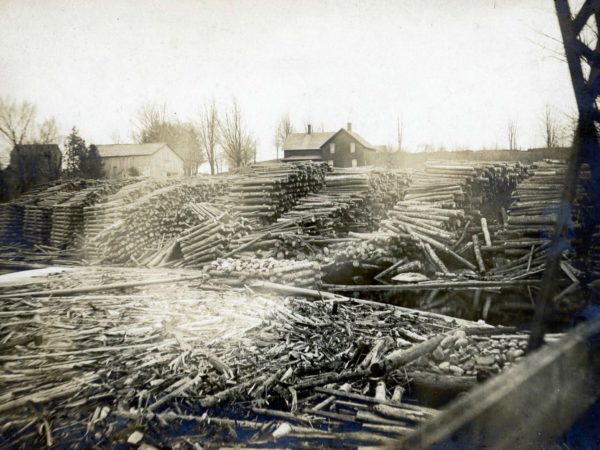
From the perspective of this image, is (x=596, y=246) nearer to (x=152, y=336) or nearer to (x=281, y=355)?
(x=281, y=355)

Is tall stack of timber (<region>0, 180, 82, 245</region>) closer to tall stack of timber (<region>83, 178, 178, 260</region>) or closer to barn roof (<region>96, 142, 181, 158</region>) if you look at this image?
tall stack of timber (<region>83, 178, 178, 260</region>)

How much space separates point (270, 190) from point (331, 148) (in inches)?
507

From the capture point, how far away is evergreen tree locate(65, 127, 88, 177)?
30.2 meters

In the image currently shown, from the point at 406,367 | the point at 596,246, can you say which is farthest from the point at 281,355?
the point at 596,246

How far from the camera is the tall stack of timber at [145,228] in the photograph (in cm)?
1234

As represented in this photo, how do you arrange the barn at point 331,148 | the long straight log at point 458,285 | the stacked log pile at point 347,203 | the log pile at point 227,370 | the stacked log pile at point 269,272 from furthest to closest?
the barn at point 331,148 → the stacked log pile at point 347,203 → the long straight log at point 458,285 → the stacked log pile at point 269,272 → the log pile at point 227,370


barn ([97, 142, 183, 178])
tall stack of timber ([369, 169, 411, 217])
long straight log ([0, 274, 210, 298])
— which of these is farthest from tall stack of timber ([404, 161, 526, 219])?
barn ([97, 142, 183, 178])

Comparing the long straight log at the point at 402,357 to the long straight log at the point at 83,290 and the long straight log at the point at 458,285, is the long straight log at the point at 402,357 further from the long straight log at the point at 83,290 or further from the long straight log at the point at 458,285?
the long straight log at the point at 83,290

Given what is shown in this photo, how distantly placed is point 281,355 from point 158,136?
50.9 m

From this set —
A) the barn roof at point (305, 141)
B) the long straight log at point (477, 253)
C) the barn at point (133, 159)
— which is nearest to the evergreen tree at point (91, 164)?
the barn at point (133, 159)

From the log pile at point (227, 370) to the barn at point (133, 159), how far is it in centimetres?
3455

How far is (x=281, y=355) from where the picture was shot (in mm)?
4812

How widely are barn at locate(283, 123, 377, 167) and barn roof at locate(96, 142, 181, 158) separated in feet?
76.2

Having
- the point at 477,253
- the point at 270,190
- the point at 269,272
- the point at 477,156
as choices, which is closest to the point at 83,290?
the point at 269,272
